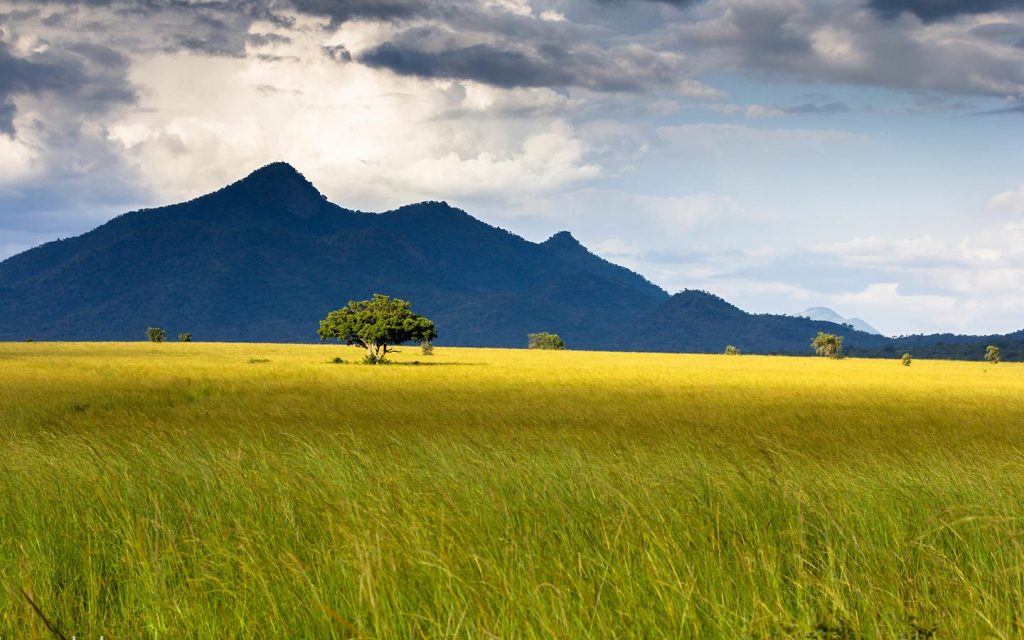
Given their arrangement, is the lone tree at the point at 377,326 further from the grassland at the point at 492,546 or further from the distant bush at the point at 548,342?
the distant bush at the point at 548,342

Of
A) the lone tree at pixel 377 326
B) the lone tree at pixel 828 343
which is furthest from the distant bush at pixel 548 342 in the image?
the lone tree at pixel 377 326

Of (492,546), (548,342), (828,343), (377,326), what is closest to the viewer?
(492,546)

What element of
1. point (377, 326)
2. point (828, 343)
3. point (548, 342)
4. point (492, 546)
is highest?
point (828, 343)

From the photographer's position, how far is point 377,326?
237ft

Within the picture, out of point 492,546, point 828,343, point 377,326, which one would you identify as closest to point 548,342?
point 828,343

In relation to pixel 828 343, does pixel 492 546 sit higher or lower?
lower

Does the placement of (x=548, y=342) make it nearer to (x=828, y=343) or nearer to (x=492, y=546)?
(x=828, y=343)

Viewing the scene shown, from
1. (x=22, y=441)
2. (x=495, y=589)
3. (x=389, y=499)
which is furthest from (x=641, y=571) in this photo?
(x=22, y=441)

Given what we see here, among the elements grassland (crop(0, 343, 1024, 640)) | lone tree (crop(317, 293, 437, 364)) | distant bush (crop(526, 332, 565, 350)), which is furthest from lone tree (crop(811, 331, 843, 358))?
grassland (crop(0, 343, 1024, 640))

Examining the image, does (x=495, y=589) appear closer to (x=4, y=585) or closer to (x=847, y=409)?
(x=4, y=585)

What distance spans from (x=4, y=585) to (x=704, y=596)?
450 cm

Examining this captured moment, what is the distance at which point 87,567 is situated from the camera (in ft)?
20.8

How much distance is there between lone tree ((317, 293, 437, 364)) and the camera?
73.0m

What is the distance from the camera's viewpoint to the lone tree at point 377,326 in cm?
7300
